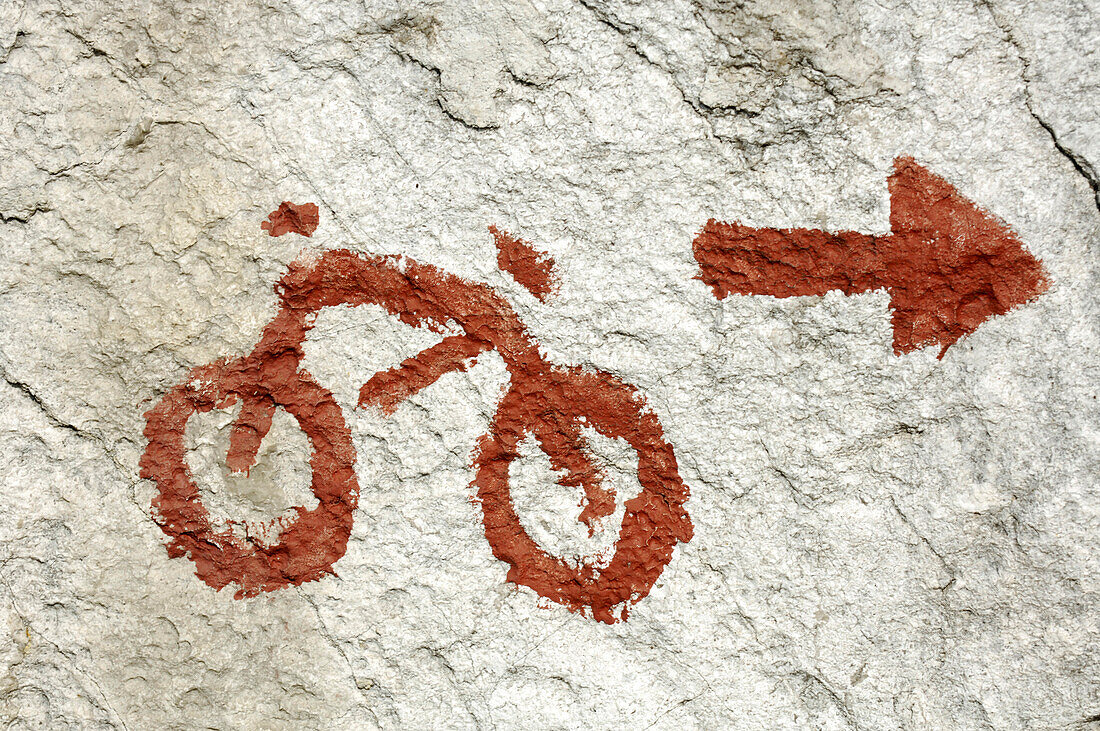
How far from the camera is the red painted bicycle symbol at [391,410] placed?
116 cm

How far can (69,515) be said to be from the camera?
1.15 m

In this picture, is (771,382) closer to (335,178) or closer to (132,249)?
(335,178)

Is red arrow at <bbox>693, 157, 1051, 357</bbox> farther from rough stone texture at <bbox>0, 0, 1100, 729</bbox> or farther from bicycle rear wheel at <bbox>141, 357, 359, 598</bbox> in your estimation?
bicycle rear wheel at <bbox>141, 357, 359, 598</bbox>

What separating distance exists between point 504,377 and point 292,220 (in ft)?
1.46

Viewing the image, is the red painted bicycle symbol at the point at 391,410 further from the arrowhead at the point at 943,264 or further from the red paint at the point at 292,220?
the arrowhead at the point at 943,264

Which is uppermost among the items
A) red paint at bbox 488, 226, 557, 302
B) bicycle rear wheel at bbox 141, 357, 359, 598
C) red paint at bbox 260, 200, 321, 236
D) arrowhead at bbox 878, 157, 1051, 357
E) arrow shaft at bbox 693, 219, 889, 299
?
arrowhead at bbox 878, 157, 1051, 357

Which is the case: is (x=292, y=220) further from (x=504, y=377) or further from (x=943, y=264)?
Result: (x=943, y=264)

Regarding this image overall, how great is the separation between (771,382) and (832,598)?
372 mm

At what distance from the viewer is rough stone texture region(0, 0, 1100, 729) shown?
44.0 inches

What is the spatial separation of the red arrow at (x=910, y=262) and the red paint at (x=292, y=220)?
65cm

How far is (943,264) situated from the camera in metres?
1.12

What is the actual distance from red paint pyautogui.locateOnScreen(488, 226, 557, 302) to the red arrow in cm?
25

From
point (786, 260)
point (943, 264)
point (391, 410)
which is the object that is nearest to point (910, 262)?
point (943, 264)

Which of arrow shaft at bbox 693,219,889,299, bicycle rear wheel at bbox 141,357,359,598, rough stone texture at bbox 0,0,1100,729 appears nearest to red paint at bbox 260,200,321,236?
rough stone texture at bbox 0,0,1100,729
